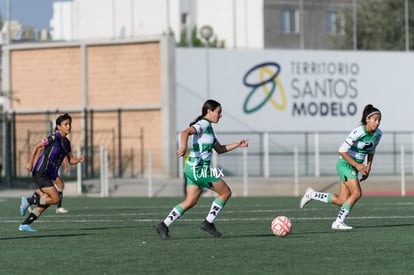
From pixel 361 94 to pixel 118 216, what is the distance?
31.4 meters

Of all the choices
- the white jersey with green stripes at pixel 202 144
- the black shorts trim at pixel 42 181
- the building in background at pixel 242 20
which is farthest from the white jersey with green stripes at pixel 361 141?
the building in background at pixel 242 20

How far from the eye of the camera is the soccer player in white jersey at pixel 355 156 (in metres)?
17.4

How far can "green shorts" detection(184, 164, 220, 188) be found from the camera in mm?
16016

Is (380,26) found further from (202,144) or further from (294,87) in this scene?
(202,144)

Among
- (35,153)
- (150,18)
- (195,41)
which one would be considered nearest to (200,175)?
(35,153)

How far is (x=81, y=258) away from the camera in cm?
1353

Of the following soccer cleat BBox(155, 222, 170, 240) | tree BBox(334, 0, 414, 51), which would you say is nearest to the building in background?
tree BBox(334, 0, 414, 51)

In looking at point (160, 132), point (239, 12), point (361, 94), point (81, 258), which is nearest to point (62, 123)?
point (81, 258)

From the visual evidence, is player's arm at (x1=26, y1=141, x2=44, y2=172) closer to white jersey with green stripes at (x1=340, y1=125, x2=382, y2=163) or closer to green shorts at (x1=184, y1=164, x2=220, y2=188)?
green shorts at (x1=184, y1=164, x2=220, y2=188)

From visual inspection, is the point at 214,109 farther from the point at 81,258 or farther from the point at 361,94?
the point at 361,94

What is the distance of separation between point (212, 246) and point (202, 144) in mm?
1783

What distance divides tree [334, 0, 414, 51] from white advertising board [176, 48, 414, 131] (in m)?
12.5

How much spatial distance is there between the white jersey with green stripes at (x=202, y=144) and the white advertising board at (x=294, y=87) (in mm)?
33505

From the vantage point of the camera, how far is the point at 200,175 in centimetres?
1602
